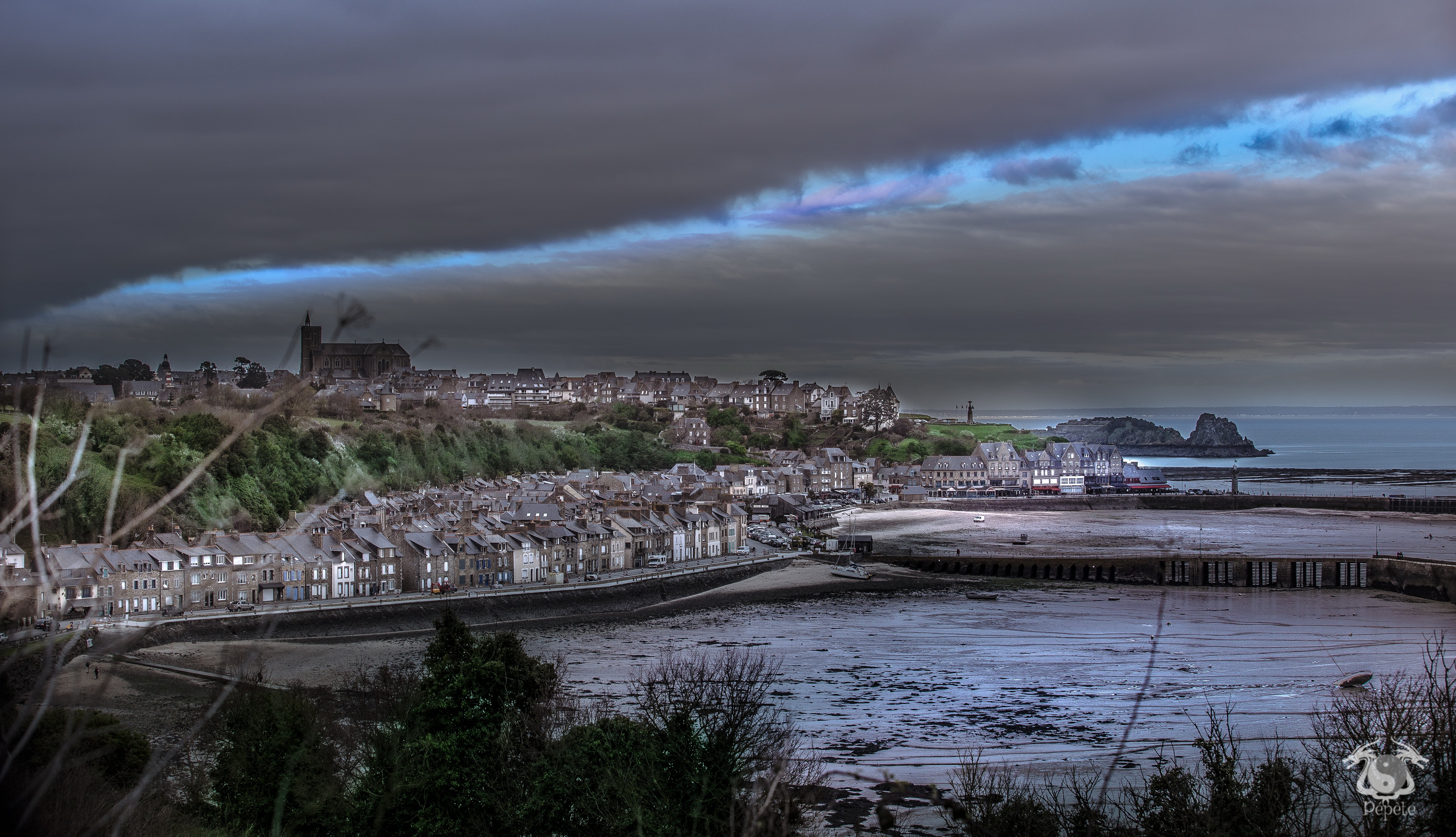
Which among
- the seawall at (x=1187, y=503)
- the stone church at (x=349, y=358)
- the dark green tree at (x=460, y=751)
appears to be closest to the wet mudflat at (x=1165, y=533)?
the seawall at (x=1187, y=503)

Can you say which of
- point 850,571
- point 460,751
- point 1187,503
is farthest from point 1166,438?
point 460,751

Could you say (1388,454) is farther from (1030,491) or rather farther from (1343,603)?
(1343,603)

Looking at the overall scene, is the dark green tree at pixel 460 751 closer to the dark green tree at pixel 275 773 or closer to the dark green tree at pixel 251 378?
the dark green tree at pixel 275 773

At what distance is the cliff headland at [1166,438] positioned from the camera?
404 feet

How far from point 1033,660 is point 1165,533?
90.0 ft

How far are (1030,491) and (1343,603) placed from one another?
42.1 metres

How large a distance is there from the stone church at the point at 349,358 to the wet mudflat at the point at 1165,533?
22.0 m

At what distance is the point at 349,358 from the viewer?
4491 cm

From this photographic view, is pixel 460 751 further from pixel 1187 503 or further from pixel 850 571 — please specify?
pixel 1187 503

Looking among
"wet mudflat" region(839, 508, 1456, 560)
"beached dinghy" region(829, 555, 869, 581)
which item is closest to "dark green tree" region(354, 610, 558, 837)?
"beached dinghy" region(829, 555, 869, 581)

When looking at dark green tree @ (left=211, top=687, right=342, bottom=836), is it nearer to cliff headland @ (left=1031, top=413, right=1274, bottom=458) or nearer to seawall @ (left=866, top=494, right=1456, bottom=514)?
seawall @ (left=866, top=494, right=1456, bottom=514)

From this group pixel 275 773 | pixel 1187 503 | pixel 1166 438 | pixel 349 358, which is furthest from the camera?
pixel 1166 438

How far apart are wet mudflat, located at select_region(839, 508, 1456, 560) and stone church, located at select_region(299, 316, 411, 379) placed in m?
22.0

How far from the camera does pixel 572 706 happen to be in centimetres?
1446
